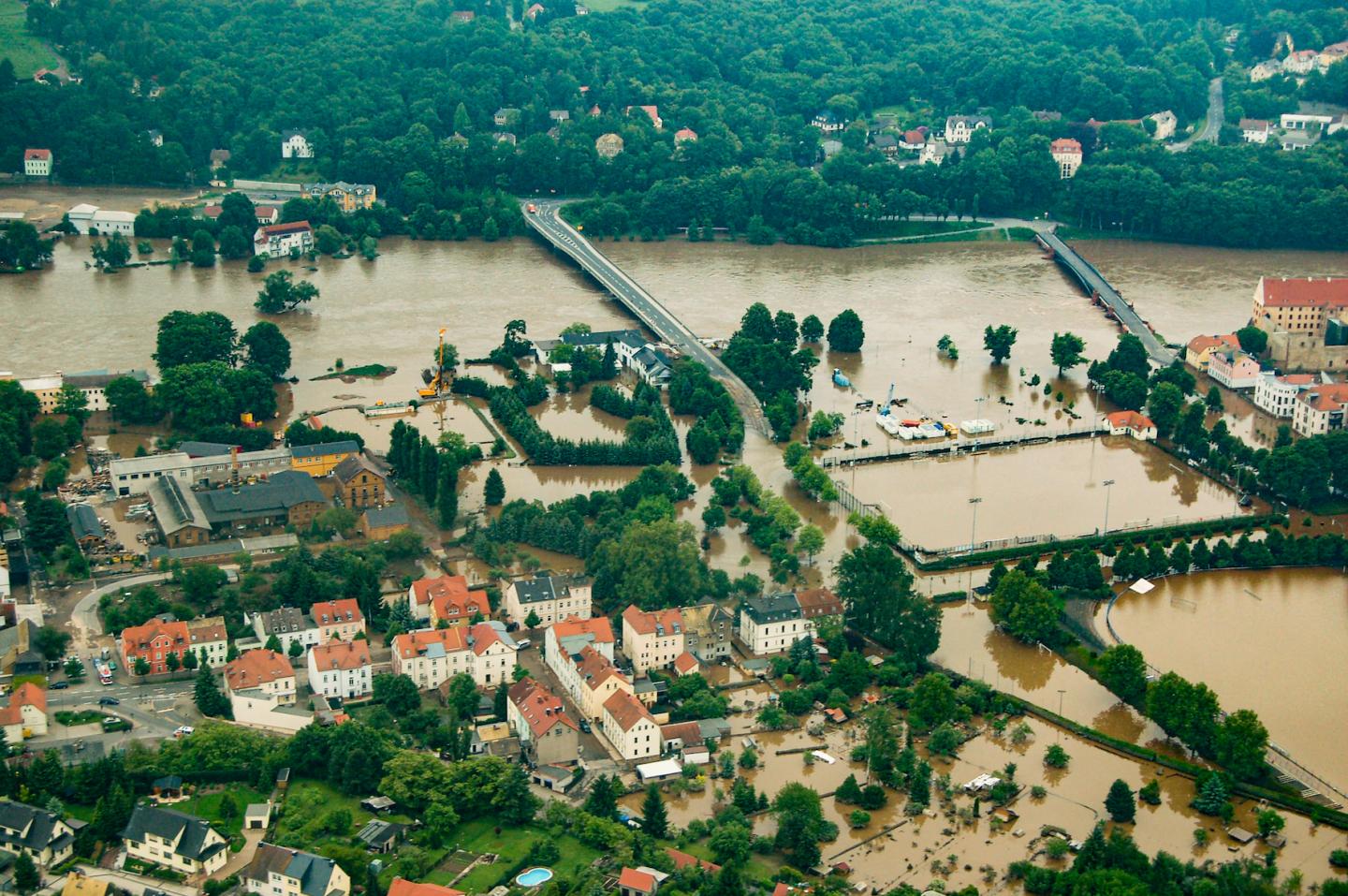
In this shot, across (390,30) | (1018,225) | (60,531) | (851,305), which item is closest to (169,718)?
(60,531)

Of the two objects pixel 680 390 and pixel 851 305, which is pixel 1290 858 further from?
pixel 851 305

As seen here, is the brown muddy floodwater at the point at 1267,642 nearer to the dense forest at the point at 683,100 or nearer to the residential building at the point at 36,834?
the residential building at the point at 36,834

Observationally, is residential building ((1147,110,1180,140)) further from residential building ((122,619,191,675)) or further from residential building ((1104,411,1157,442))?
residential building ((122,619,191,675))

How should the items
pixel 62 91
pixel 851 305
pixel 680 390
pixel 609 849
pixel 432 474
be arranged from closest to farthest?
pixel 609 849 < pixel 432 474 < pixel 680 390 < pixel 851 305 < pixel 62 91

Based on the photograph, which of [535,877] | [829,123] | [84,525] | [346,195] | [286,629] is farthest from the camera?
[829,123]

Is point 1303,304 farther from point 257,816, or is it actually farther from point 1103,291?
point 257,816

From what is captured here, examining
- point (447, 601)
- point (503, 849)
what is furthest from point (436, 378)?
point (503, 849)

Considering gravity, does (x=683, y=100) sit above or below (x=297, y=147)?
above
